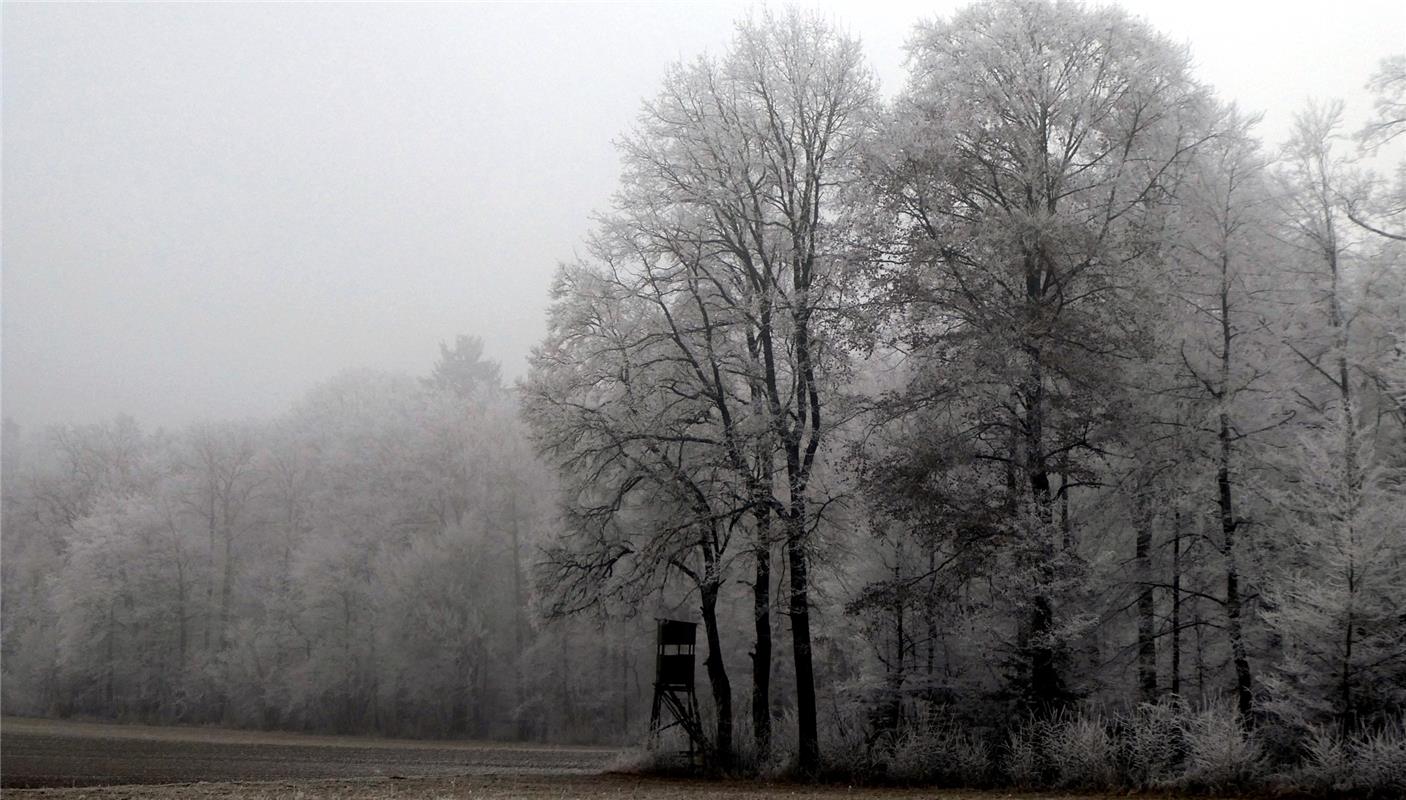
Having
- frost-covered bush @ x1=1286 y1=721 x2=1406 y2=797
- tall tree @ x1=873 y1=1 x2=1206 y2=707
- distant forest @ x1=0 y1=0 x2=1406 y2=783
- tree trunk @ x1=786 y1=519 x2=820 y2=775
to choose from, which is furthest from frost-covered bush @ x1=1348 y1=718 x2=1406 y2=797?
tree trunk @ x1=786 y1=519 x2=820 y2=775

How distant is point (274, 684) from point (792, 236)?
42.2 m

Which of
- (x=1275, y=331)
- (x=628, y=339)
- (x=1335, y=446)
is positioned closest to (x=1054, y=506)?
(x=1335, y=446)

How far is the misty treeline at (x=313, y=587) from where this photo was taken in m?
49.6

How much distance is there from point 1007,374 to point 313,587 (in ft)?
144

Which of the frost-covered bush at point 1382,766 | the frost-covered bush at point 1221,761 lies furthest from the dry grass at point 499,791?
the frost-covered bush at point 1382,766

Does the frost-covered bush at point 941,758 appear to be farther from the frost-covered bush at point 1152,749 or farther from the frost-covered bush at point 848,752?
the frost-covered bush at point 1152,749

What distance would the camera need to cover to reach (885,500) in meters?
18.6

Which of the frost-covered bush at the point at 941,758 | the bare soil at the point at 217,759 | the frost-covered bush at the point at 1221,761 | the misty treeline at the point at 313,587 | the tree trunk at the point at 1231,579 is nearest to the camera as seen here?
the frost-covered bush at the point at 1221,761

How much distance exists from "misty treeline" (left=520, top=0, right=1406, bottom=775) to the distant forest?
0.29 feet

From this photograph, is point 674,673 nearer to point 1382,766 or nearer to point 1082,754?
point 1082,754

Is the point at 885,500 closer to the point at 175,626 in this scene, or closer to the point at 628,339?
the point at 628,339

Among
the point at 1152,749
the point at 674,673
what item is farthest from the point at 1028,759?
the point at 674,673

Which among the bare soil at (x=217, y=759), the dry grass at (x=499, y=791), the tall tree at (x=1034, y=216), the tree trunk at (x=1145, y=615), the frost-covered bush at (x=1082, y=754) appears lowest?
the bare soil at (x=217, y=759)

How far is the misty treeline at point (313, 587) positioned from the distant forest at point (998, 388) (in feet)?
78.7
